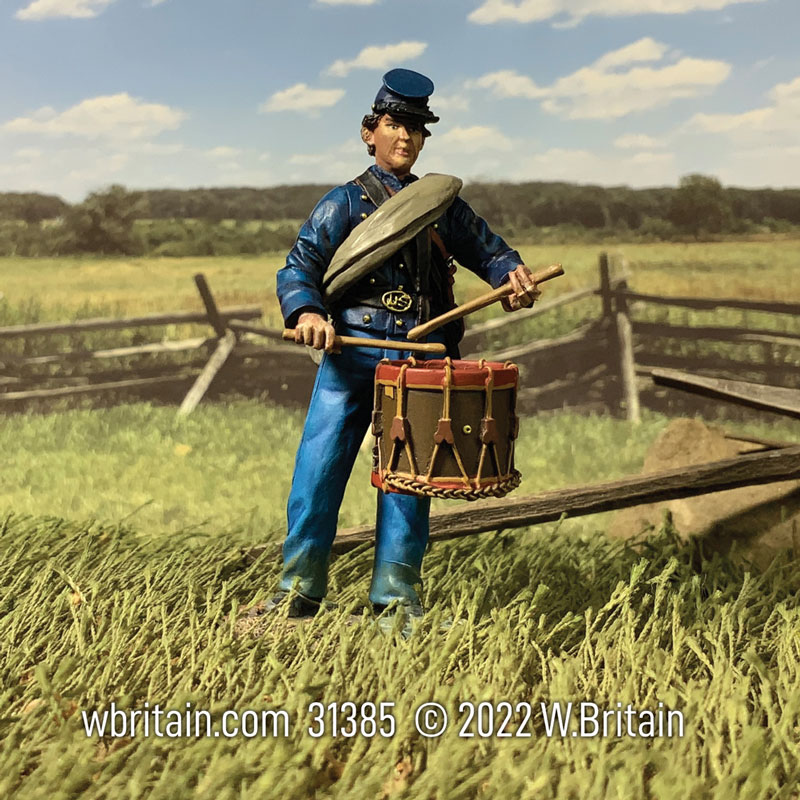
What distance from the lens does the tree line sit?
21.6 ft

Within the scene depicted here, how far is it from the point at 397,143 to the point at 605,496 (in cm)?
160

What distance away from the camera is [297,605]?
280cm

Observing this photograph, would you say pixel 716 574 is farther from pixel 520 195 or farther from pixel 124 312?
pixel 124 312

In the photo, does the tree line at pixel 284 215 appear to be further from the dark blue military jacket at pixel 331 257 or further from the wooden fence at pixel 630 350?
the dark blue military jacket at pixel 331 257

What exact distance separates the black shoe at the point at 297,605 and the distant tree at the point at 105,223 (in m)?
4.59

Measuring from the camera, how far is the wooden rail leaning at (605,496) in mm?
3375

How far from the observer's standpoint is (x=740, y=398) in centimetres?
390

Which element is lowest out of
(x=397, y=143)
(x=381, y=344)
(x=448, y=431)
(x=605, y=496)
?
(x=605, y=496)

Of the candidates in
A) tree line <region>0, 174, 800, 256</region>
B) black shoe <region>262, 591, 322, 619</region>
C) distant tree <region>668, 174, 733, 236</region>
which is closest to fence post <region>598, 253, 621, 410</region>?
tree line <region>0, 174, 800, 256</region>

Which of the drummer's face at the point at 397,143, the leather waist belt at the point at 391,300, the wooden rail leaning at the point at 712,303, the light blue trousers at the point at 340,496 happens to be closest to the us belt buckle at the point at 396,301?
the leather waist belt at the point at 391,300

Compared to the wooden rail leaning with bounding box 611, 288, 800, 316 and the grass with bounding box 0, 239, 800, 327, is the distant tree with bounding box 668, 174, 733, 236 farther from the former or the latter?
the wooden rail leaning with bounding box 611, 288, 800, 316

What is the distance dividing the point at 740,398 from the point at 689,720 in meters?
2.02

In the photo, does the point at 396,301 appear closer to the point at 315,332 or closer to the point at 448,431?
the point at 315,332

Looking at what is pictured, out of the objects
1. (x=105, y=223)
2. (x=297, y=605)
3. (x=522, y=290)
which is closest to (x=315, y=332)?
(x=522, y=290)
